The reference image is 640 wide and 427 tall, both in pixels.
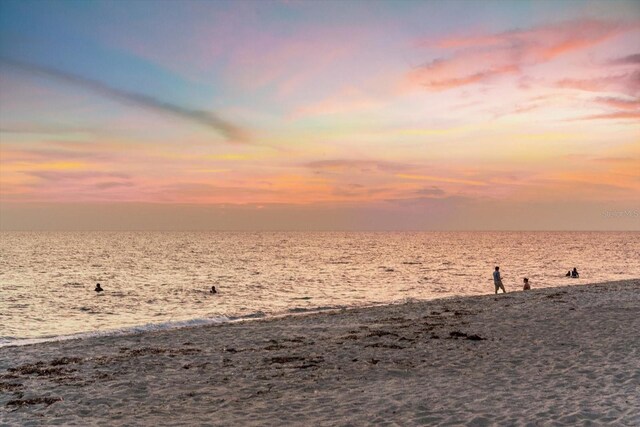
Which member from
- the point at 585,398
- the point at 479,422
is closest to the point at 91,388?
the point at 479,422

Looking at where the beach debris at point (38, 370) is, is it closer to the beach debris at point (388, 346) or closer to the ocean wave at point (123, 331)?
the ocean wave at point (123, 331)

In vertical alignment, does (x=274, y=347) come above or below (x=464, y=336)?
below

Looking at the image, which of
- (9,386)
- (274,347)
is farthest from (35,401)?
(274,347)

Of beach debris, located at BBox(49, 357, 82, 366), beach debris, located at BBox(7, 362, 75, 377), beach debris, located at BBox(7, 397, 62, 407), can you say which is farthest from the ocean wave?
beach debris, located at BBox(7, 397, 62, 407)

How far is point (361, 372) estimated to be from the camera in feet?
52.5

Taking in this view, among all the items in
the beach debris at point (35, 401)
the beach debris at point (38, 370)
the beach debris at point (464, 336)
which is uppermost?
the beach debris at point (464, 336)

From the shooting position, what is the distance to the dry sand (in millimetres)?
12125

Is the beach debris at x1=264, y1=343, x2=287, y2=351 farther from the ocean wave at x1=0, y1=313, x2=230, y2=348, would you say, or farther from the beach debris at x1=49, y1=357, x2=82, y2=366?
the ocean wave at x1=0, y1=313, x2=230, y2=348

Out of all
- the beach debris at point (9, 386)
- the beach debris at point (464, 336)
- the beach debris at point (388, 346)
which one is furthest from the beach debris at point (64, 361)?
the beach debris at point (464, 336)

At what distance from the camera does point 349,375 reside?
15.7 meters

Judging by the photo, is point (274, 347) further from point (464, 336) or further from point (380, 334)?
point (464, 336)

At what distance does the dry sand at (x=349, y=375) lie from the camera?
12.1 meters

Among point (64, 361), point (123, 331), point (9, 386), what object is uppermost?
point (9, 386)

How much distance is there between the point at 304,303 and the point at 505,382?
30.0m
